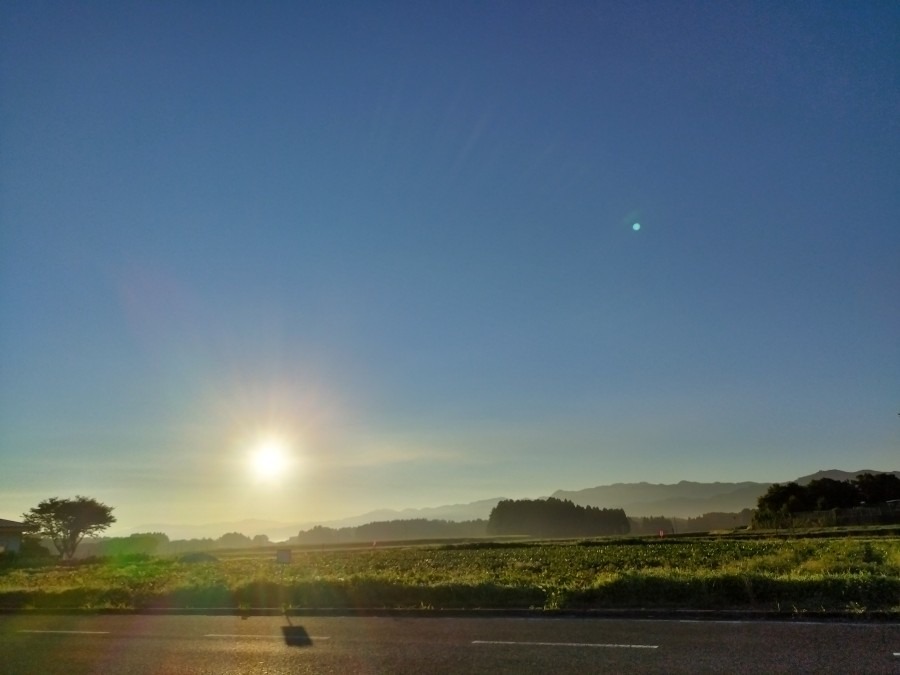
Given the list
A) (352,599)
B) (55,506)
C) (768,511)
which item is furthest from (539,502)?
(352,599)

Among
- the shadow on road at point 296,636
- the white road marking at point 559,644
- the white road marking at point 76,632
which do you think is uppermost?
the white road marking at point 76,632

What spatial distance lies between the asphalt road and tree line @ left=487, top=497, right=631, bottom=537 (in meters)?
149

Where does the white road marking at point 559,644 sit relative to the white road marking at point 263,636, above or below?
below

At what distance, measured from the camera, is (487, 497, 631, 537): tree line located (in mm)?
163375

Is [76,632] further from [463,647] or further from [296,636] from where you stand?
[463,647]

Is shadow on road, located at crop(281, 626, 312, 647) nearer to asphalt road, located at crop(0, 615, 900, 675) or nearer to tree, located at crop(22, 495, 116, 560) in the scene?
asphalt road, located at crop(0, 615, 900, 675)

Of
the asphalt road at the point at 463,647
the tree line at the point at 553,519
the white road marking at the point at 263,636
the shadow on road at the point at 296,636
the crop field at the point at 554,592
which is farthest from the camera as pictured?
the tree line at the point at 553,519

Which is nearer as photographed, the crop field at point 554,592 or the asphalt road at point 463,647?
the asphalt road at point 463,647

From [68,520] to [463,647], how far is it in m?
90.3

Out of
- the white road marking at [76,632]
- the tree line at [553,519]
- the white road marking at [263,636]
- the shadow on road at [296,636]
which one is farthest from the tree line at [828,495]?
the white road marking at [76,632]

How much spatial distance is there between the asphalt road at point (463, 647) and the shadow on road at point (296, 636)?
0.10ft

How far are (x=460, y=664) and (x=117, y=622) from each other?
1226 cm

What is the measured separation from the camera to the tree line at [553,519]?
163375mm

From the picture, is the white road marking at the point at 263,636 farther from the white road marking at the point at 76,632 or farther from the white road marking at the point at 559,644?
the white road marking at the point at 559,644
